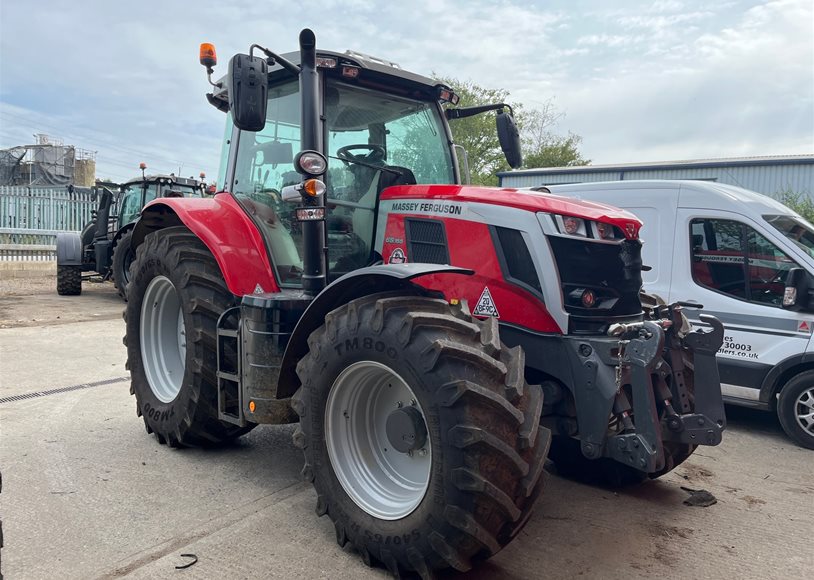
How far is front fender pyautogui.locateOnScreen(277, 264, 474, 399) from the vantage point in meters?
2.75

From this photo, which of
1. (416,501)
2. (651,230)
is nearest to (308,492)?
(416,501)

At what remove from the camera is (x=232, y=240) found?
12.8 ft

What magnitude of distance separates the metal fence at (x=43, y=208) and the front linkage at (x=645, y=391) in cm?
1810

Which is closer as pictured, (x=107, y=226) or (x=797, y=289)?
(x=797, y=289)

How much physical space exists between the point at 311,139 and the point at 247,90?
0.42 metres

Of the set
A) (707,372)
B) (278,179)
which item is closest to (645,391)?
(707,372)

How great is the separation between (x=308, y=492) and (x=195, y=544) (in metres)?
0.79

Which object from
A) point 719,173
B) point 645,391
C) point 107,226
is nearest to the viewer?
point 645,391

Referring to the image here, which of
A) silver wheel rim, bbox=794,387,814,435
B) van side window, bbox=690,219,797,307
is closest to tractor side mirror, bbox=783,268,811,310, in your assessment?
van side window, bbox=690,219,797,307

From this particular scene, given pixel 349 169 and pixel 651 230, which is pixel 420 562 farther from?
pixel 651 230

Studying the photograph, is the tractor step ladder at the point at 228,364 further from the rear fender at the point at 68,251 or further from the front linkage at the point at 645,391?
the rear fender at the point at 68,251

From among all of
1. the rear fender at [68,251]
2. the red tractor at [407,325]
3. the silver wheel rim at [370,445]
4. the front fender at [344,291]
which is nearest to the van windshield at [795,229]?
the red tractor at [407,325]

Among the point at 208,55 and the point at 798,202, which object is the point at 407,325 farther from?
the point at 798,202

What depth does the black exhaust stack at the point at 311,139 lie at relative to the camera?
3330mm
